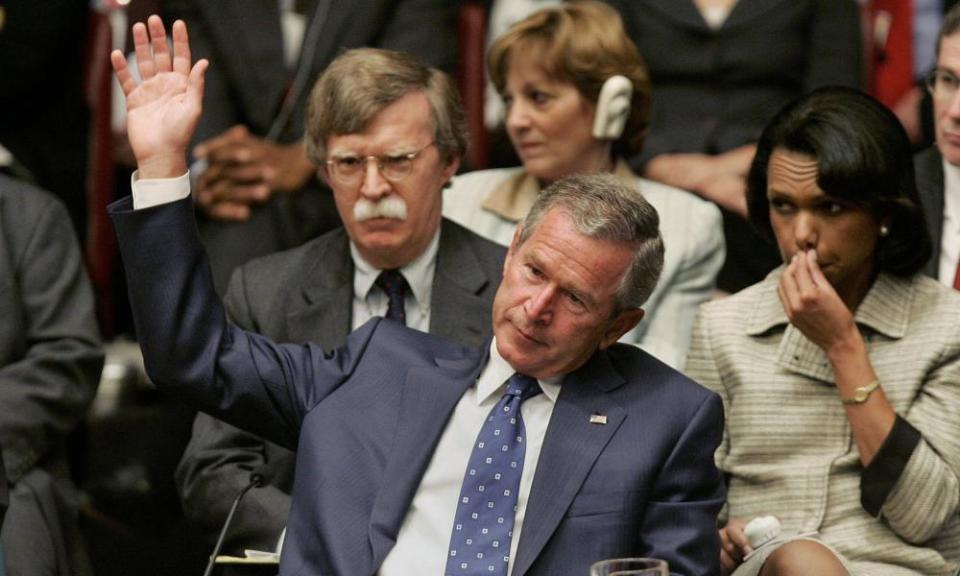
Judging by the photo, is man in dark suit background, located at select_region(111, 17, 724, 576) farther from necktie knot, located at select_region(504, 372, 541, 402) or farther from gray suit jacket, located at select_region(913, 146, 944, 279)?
gray suit jacket, located at select_region(913, 146, 944, 279)

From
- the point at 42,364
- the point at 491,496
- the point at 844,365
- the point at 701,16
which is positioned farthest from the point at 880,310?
the point at 42,364

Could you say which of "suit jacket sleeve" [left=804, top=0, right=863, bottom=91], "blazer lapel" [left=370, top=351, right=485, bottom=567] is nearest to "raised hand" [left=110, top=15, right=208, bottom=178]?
"blazer lapel" [left=370, top=351, right=485, bottom=567]

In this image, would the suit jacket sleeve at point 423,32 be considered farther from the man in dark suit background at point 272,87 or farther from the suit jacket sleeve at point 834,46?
the suit jacket sleeve at point 834,46

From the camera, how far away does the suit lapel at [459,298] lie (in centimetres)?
334

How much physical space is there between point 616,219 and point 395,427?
20.4 inches

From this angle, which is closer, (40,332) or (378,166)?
(378,166)

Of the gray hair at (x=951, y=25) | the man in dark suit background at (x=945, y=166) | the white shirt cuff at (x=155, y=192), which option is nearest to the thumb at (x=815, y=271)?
the man in dark suit background at (x=945, y=166)

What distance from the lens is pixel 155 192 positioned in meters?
2.70

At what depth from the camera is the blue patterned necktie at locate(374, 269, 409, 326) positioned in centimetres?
339

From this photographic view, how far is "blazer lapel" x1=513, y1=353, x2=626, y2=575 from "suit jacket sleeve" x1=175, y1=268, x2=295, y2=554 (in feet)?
2.03

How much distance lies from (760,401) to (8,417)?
1530mm

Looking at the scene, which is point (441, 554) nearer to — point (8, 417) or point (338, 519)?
point (338, 519)

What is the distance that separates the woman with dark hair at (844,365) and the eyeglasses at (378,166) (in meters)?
0.68

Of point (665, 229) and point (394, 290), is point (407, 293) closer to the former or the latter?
point (394, 290)
